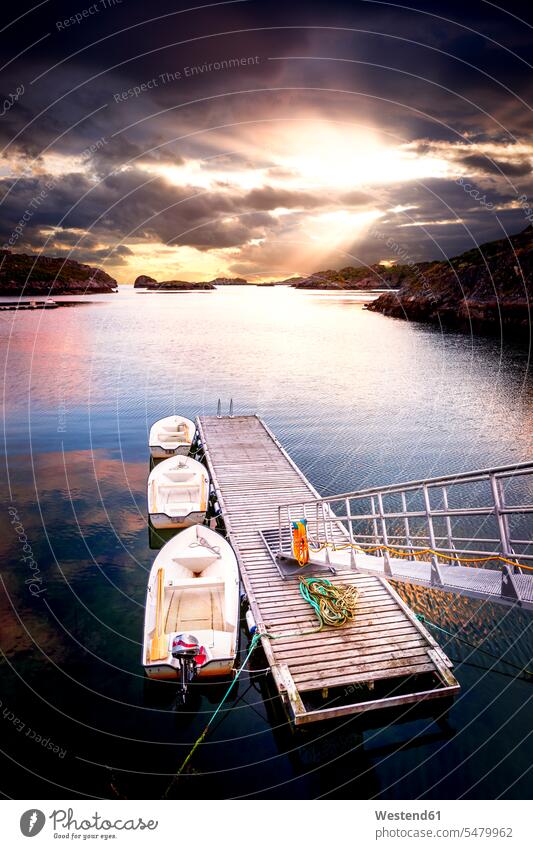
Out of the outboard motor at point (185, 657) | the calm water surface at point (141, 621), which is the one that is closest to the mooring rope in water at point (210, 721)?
the calm water surface at point (141, 621)

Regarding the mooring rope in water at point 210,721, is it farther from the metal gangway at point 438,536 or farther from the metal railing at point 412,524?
the metal railing at point 412,524

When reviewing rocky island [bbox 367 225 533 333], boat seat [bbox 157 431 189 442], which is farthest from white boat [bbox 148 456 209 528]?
rocky island [bbox 367 225 533 333]

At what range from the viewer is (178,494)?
19609mm

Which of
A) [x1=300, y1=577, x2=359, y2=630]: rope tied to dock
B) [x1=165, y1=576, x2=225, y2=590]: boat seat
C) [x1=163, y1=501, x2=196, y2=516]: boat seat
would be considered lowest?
[x1=300, y1=577, x2=359, y2=630]: rope tied to dock

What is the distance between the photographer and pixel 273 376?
5097 cm

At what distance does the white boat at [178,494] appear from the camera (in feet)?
59.4

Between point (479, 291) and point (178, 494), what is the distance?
281 ft

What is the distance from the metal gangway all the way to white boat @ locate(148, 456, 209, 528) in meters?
3.48

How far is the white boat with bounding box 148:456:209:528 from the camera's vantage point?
1809 centimetres

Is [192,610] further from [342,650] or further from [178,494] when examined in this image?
[178,494]
